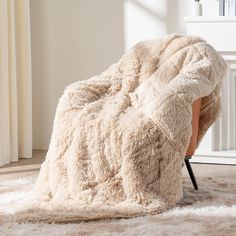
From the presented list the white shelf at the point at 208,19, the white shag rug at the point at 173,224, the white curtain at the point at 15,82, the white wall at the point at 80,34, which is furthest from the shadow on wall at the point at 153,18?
the white shag rug at the point at 173,224

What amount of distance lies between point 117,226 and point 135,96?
0.84m

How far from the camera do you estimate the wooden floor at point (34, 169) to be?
11.6ft

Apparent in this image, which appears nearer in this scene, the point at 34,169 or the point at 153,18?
the point at 34,169

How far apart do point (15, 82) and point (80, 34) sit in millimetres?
647

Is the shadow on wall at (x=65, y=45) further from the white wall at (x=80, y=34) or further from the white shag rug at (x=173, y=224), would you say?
the white shag rug at (x=173, y=224)

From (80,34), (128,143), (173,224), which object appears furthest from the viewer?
(80,34)

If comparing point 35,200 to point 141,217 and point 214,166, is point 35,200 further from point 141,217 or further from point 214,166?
point 214,166

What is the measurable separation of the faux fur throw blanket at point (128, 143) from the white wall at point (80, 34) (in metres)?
1.18

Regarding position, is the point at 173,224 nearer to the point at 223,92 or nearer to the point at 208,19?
the point at 223,92

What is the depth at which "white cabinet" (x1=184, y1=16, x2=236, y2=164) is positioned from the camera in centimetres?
373

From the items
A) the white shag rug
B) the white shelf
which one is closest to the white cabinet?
the white shelf

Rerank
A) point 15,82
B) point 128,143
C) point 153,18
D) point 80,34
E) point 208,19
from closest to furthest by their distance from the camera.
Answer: point 128,143, point 208,19, point 15,82, point 153,18, point 80,34

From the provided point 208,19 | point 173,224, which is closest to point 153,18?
point 208,19

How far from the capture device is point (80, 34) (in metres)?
4.38
